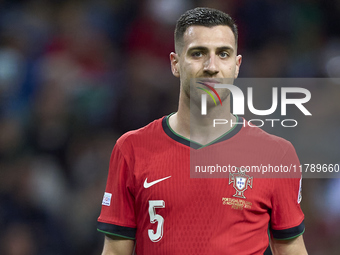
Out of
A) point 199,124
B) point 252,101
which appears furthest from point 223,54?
point 252,101

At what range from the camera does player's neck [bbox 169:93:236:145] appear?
8.64 feet

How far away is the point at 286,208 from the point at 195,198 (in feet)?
1.66

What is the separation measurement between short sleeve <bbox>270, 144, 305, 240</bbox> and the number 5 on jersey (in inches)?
23.8

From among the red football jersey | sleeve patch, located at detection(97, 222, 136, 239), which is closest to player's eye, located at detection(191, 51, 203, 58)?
the red football jersey

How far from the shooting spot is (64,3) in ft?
17.4

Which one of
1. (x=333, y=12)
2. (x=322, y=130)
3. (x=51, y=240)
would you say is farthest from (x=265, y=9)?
(x=51, y=240)

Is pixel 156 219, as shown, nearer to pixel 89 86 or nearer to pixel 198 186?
pixel 198 186

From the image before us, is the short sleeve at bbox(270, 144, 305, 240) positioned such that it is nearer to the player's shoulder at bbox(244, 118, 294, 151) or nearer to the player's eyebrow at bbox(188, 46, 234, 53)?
the player's shoulder at bbox(244, 118, 294, 151)

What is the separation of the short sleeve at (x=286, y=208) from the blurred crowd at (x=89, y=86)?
6.57 ft

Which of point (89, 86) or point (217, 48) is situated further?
point (89, 86)

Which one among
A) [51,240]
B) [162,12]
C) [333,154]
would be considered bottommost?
[51,240]

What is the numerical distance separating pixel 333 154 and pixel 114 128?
7.03 ft

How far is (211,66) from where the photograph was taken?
2.49 m

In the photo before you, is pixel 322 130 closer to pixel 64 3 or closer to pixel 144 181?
pixel 144 181
